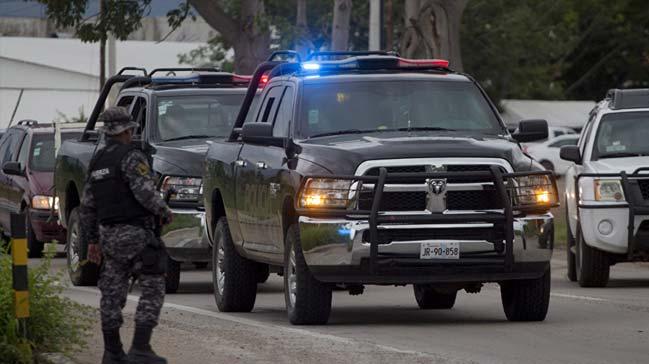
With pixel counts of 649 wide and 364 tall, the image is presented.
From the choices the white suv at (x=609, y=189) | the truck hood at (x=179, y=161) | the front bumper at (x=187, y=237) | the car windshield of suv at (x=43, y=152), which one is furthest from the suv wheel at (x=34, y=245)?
the white suv at (x=609, y=189)

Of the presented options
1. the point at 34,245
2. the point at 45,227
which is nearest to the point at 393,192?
the point at 45,227

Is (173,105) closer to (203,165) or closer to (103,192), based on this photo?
(203,165)

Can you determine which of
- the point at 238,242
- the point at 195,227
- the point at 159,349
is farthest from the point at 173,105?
the point at 159,349

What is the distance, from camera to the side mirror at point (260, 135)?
44.0 feet

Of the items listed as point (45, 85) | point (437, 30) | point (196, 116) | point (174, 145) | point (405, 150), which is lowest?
point (45, 85)

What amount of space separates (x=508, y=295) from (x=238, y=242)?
8.13 feet

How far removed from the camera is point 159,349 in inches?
441

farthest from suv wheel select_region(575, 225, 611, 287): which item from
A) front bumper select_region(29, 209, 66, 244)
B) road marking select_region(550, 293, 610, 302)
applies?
front bumper select_region(29, 209, 66, 244)

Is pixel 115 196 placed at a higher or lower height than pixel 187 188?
higher

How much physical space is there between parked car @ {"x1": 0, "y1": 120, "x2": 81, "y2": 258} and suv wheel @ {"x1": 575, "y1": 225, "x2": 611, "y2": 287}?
24.2 feet

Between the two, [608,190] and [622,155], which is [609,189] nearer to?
[608,190]

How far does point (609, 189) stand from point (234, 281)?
4.48m

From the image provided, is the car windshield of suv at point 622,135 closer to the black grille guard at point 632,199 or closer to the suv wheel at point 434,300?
the black grille guard at point 632,199

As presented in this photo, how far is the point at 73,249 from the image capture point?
18.8 m
